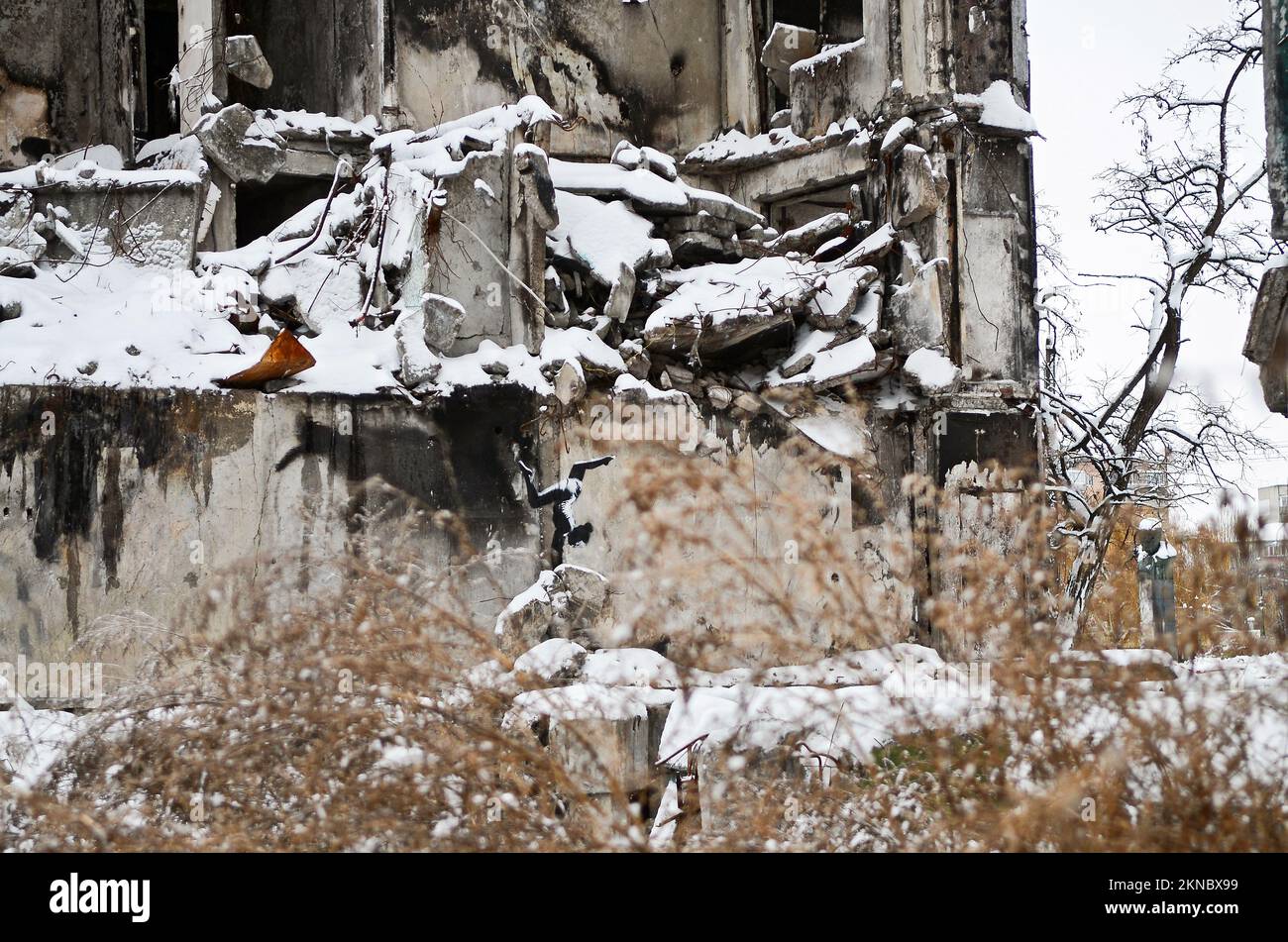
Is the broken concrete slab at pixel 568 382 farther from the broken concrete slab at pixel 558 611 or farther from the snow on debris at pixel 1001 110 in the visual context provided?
the snow on debris at pixel 1001 110

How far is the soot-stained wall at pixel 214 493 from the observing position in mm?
7336

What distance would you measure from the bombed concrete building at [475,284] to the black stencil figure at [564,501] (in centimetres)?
9

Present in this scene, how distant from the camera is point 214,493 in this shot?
7.63 m

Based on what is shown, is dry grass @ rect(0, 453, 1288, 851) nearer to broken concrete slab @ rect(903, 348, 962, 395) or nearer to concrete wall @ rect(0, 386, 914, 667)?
concrete wall @ rect(0, 386, 914, 667)

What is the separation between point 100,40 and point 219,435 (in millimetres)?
5131

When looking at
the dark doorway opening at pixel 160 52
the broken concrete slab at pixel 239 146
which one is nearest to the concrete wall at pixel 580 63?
the broken concrete slab at pixel 239 146

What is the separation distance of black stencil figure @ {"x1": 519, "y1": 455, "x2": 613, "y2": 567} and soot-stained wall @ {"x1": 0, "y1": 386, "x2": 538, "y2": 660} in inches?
4.8

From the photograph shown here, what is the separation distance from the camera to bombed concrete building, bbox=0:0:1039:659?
299 inches

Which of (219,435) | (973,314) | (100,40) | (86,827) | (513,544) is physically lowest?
(86,827)

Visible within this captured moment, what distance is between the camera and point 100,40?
10.8m

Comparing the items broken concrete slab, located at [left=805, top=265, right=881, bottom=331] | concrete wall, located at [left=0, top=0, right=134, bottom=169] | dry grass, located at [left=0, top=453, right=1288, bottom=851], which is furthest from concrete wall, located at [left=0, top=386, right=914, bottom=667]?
concrete wall, located at [left=0, top=0, right=134, bottom=169]

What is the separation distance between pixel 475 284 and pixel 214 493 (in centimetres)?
215
